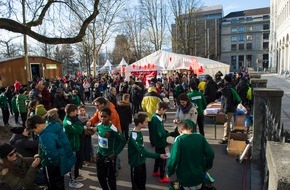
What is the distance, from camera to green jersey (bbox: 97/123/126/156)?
4422 mm

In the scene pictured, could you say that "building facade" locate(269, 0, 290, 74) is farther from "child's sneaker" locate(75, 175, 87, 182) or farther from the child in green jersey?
the child in green jersey

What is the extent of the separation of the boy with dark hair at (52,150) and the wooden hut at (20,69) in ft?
77.9

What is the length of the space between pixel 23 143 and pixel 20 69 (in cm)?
2397

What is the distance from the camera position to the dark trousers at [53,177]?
4173mm

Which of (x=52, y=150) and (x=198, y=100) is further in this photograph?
(x=198, y=100)

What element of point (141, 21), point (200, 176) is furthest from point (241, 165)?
point (141, 21)

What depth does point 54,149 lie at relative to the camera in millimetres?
3986

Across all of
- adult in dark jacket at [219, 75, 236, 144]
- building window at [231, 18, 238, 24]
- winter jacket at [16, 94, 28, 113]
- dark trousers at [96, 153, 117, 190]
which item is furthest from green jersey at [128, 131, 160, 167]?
building window at [231, 18, 238, 24]

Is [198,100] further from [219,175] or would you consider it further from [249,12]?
→ [249,12]

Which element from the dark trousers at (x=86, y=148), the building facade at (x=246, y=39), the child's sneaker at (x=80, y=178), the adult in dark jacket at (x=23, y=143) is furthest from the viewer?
the building facade at (x=246, y=39)

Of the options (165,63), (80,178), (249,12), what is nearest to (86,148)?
(80,178)

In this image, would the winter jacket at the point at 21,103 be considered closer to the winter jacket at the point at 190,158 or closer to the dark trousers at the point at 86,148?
the dark trousers at the point at 86,148

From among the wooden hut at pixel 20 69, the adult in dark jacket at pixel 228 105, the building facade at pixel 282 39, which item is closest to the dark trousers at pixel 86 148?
the adult in dark jacket at pixel 228 105

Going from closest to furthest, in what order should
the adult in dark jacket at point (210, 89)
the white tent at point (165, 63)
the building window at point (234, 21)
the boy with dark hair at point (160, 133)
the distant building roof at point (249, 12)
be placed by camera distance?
the boy with dark hair at point (160, 133), the adult in dark jacket at point (210, 89), the white tent at point (165, 63), the building window at point (234, 21), the distant building roof at point (249, 12)
